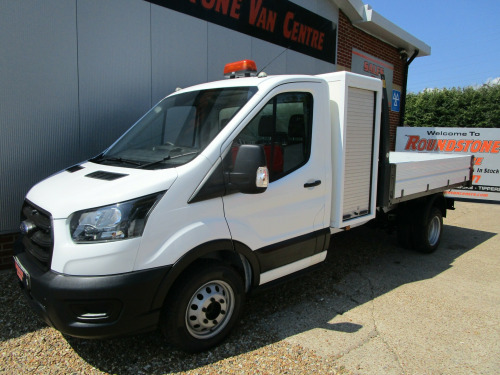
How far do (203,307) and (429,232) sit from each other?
13.7ft

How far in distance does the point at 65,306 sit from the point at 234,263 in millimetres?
1279

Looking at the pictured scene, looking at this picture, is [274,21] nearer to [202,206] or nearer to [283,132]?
[283,132]

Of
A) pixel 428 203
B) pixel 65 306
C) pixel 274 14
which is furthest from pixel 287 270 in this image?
pixel 274 14

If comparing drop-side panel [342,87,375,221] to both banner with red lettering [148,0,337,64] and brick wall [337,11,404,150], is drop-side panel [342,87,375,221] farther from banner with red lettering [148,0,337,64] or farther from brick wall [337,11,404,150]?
brick wall [337,11,404,150]

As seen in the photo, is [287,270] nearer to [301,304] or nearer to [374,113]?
[301,304]

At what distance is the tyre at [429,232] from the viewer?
18.6 ft

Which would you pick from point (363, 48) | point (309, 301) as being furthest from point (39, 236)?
point (363, 48)

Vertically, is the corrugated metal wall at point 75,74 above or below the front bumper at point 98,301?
above

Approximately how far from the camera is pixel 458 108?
18.0 meters

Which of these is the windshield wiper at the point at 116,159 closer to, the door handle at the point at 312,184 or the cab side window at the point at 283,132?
the cab side window at the point at 283,132

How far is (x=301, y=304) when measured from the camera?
400 cm

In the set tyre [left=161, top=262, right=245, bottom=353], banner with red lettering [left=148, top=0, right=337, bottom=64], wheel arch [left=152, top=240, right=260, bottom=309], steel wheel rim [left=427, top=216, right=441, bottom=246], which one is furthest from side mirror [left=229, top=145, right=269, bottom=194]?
steel wheel rim [left=427, top=216, right=441, bottom=246]

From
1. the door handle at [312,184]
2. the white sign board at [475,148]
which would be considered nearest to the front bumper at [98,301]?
the door handle at [312,184]

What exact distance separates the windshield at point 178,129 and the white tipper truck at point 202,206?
15 millimetres
